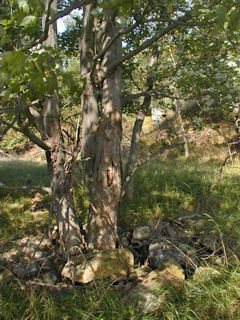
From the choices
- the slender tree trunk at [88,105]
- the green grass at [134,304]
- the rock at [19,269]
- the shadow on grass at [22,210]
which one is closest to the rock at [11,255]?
the rock at [19,269]

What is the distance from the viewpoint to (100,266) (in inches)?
174

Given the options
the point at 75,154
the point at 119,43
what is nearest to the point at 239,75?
the point at 119,43

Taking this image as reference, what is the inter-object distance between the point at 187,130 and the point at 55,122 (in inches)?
433

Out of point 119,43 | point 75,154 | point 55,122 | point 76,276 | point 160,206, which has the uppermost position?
point 119,43

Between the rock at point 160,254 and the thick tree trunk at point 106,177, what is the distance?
627 millimetres

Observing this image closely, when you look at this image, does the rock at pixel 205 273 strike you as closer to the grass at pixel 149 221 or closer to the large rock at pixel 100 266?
the grass at pixel 149 221

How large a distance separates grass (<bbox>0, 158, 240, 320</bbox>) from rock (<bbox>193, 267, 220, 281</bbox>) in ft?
0.16

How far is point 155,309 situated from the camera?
3338mm

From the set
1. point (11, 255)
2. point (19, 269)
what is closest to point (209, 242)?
point (19, 269)

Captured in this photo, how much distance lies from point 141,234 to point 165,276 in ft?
5.42

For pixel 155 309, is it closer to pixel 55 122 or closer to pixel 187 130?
pixel 55 122

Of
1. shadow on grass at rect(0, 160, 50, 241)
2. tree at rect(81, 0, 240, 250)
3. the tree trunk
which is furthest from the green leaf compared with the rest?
shadow on grass at rect(0, 160, 50, 241)

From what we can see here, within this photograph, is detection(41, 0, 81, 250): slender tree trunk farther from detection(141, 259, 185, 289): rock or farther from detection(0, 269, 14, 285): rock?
detection(141, 259, 185, 289): rock

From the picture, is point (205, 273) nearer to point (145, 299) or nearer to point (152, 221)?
point (145, 299)
